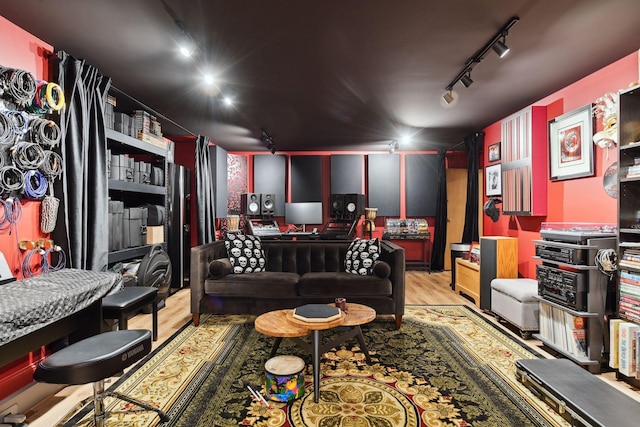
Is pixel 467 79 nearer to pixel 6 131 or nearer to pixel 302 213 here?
pixel 6 131

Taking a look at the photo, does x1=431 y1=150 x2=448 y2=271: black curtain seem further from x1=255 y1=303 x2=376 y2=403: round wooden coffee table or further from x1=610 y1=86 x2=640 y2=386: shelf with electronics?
x1=255 y1=303 x2=376 y2=403: round wooden coffee table

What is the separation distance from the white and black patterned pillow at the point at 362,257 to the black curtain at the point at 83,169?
2310mm

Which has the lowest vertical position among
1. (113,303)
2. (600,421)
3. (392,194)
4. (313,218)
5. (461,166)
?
(600,421)

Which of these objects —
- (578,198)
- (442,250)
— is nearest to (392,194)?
(442,250)

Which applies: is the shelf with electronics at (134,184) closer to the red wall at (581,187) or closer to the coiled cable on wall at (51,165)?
the coiled cable on wall at (51,165)

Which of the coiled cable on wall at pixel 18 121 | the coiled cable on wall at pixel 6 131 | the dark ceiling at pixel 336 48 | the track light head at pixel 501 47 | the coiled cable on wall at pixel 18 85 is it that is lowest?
the coiled cable on wall at pixel 6 131

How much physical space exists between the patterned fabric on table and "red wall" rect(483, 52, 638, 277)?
386 centimetres

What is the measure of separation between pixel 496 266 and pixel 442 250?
2623 millimetres

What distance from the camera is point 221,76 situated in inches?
125

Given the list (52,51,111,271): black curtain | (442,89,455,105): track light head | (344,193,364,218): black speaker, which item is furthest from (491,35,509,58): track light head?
(344,193,364,218): black speaker

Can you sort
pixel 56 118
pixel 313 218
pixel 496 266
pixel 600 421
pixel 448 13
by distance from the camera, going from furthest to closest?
1. pixel 313 218
2. pixel 496 266
3. pixel 56 118
4. pixel 448 13
5. pixel 600 421

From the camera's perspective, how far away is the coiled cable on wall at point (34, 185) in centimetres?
221

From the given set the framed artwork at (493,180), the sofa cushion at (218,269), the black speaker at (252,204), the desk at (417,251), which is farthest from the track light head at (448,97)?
the black speaker at (252,204)

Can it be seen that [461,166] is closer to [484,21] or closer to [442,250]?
[442,250]
